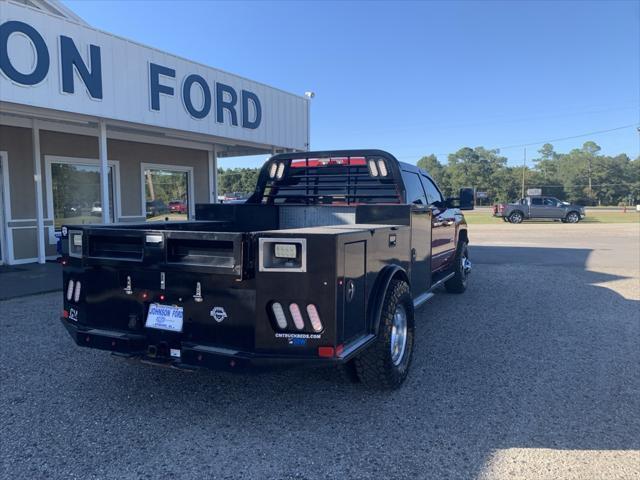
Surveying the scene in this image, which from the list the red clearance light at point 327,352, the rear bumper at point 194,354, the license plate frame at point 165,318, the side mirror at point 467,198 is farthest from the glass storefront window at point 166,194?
the red clearance light at point 327,352

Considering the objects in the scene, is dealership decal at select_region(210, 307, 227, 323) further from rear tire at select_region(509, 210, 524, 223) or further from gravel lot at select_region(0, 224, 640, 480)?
rear tire at select_region(509, 210, 524, 223)

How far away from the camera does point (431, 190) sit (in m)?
6.75

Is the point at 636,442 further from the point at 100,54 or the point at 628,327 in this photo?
the point at 100,54

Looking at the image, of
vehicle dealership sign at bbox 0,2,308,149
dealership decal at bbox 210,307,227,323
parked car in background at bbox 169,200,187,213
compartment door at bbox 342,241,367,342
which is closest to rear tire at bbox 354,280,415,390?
compartment door at bbox 342,241,367,342

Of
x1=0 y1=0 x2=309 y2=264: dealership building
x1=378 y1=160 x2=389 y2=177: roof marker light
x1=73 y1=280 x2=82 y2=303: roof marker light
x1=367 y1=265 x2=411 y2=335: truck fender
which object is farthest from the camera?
x1=0 y1=0 x2=309 y2=264: dealership building

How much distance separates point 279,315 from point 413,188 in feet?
10.5

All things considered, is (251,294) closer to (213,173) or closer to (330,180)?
(330,180)

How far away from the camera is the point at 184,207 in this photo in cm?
1416

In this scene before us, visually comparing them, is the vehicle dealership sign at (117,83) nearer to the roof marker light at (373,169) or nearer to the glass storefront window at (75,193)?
the glass storefront window at (75,193)

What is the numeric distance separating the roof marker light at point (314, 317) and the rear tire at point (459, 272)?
16.6 ft

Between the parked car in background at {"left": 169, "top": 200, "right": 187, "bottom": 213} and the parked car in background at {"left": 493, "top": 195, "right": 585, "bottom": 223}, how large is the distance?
24.9 m

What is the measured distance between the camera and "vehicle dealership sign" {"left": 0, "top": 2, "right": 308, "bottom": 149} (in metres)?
7.62

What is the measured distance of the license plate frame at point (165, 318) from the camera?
11.2 ft

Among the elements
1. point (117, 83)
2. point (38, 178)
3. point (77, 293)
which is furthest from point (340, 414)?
point (38, 178)
